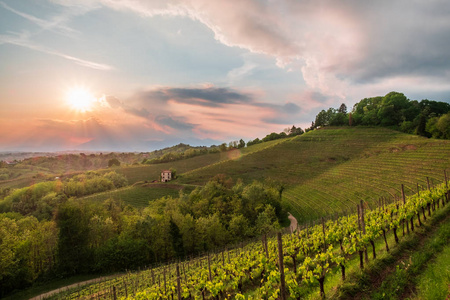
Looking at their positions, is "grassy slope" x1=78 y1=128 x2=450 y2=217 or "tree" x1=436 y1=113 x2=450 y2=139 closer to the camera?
"grassy slope" x1=78 y1=128 x2=450 y2=217

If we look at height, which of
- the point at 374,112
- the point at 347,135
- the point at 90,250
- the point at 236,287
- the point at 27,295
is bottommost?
the point at 27,295

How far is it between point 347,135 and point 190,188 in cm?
6161

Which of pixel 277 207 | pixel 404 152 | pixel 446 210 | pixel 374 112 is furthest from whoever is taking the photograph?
pixel 374 112

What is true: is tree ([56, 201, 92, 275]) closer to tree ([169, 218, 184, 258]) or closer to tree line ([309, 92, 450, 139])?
tree ([169, 218, 184, 258])

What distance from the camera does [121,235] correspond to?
112ft

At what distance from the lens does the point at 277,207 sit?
44188mm

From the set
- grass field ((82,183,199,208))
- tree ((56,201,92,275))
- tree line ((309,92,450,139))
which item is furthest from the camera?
tree line ((309,92,450,139))

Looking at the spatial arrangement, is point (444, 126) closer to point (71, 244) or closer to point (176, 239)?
point (176, 239)

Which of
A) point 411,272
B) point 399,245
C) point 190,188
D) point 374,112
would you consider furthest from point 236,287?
point 374,112

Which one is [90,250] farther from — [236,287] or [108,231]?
[236,287]

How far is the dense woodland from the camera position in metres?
30.2

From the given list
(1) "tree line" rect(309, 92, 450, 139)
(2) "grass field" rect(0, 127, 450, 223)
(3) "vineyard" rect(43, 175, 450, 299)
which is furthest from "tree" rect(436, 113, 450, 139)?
(3) "vineyard" rect(43, 175, 450, 299)

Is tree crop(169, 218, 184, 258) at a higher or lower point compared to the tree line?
lower

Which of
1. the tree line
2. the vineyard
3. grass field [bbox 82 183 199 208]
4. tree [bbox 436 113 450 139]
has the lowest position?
grass field [bbox 82 183 199 208]
